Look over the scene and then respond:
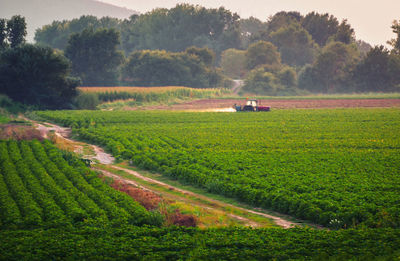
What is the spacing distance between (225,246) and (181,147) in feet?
58.4

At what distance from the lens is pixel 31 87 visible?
206ft

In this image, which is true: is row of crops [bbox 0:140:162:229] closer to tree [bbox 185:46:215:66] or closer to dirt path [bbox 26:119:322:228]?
dirt path [bbox 26:119:322:228]

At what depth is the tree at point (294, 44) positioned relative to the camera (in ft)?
487

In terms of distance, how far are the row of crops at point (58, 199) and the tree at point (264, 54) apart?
357 feet

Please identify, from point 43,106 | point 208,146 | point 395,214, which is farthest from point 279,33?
point 395,214

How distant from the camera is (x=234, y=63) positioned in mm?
146500

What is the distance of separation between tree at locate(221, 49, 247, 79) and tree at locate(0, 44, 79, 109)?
86.0 metres

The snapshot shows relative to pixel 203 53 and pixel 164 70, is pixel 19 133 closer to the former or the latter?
pixel 164 70

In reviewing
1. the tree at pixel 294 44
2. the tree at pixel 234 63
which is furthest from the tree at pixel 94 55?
the tree at pixel 294 44

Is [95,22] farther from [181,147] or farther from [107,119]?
[181,147]

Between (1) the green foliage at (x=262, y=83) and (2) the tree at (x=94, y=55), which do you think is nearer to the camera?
(2) the tree at (x=94, y=55)

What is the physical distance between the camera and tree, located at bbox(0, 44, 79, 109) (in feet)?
202

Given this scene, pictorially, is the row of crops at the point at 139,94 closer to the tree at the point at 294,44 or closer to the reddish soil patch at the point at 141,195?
the reddish soil patch at the point at 141,195

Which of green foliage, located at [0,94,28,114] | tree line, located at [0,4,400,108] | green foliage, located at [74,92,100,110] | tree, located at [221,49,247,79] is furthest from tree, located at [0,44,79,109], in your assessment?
tree, located at [221,49,247,79]
